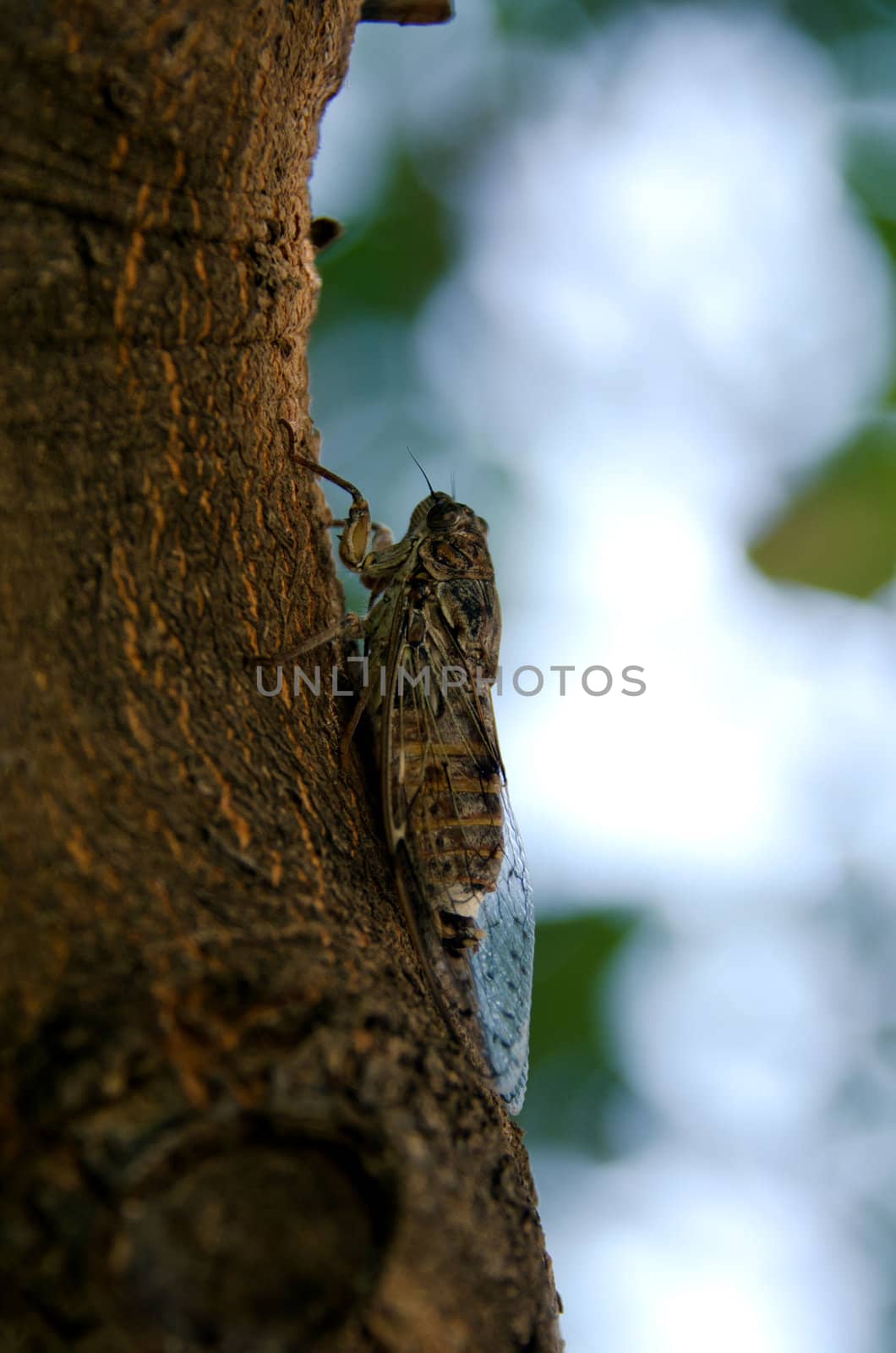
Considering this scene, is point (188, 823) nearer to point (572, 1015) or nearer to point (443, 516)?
point (443, 516)

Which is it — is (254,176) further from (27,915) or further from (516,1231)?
(516,1231)

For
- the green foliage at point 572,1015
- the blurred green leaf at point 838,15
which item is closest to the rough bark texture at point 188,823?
the green foliage at point 572,1015

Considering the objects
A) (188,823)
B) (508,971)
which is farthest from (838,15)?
(188,823)

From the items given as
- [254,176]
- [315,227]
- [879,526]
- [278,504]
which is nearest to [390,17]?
[315,227]

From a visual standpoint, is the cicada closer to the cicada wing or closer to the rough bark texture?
the cicada wing

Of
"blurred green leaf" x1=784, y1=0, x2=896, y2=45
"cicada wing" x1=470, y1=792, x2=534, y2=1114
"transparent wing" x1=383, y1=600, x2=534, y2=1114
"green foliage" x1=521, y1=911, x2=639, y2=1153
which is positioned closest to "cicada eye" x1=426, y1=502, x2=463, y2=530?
"transparent wing" x1=383, y1=600, x2=534, y2=1114

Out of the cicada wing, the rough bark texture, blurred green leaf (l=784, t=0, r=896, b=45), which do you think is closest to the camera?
the rough bark texture
